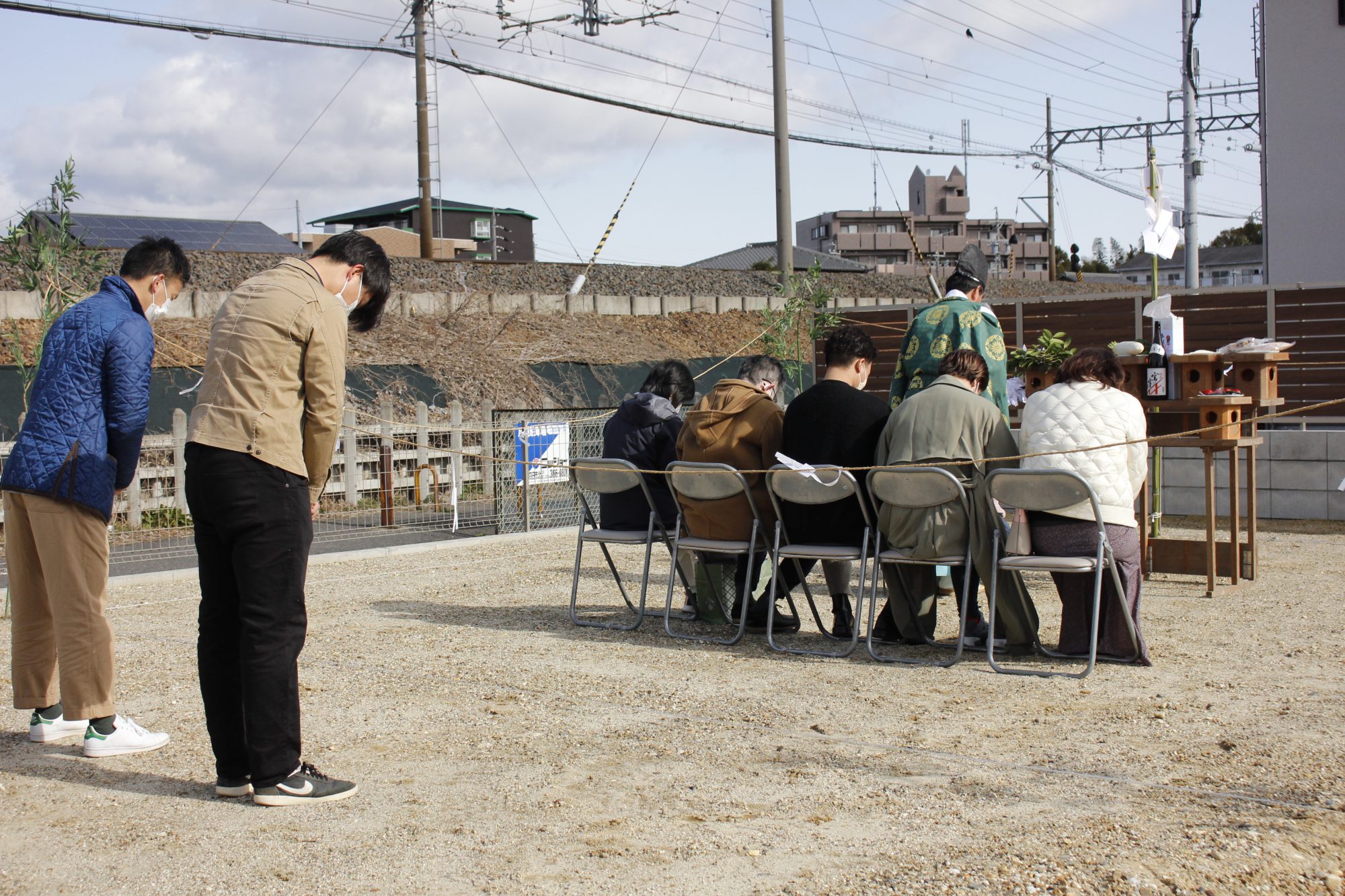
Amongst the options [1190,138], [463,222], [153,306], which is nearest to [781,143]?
[1190,138]

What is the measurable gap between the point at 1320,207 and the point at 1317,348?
203 inches

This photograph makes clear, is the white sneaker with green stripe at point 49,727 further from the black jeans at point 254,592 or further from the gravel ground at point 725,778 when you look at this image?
the black jeans at point 254,592

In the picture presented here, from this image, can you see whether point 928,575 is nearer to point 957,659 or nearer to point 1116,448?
point 957,659

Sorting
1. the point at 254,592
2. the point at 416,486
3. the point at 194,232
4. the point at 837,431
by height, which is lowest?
the point at 416,486

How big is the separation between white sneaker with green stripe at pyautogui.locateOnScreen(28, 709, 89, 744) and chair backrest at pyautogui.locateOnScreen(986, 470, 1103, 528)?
335 cm

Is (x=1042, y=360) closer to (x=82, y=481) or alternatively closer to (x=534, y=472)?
(x=534, y=472)

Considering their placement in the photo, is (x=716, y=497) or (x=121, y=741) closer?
(x=121, y=741)

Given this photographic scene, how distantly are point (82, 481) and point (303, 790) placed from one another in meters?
1.24

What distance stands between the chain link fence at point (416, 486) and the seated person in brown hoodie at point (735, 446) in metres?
4.15

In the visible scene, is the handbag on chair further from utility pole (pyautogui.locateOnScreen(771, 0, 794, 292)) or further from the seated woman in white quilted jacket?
utility pole (pyautogui.locateOnScreen(771, 0, 794, 292))

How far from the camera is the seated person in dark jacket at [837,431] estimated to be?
524 centimetres

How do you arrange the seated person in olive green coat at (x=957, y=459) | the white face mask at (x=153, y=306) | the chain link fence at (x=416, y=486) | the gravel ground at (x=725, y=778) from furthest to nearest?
the chain link fence at (x=416, y=486) < the seated person in olive green coat at (x=957, y=459) < the white face mask at (x=153, y=306) < the gravel ground at (x=725, y=778)

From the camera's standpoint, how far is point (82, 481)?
373 centimetres

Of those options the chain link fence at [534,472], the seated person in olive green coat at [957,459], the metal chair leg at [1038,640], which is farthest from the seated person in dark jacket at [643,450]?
the chain link fence at [534,472]
